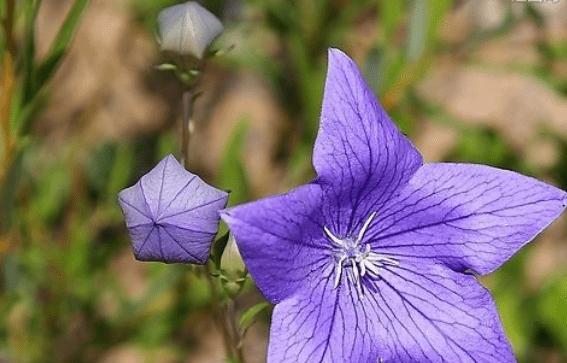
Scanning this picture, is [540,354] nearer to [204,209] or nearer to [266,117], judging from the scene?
[266,117]

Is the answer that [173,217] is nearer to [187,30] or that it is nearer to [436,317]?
[187,30]

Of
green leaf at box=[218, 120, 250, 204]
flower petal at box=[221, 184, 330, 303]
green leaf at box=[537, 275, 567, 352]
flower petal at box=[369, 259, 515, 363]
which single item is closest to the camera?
flower petal at box=[221, 184, 330, 303]

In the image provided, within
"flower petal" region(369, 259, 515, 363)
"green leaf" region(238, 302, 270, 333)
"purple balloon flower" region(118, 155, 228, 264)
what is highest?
"purple balloon flower" region(118, 155, 228, 264)

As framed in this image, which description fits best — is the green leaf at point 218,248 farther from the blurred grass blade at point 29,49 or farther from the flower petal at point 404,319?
the blurred grass blade at point 29,49

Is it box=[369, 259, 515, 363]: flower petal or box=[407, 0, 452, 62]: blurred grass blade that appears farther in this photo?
box=[407, 0, 452, 62]: blurred grass blade

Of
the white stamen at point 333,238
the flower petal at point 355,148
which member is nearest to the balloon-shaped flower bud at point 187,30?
the flower petal at point 355,148

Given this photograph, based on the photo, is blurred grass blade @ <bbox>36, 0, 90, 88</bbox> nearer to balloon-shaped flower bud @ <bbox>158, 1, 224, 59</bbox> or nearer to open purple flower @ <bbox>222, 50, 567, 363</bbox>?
balloon-shaped flower bud @ <bbox>158, 1, 224, 59</bbox>

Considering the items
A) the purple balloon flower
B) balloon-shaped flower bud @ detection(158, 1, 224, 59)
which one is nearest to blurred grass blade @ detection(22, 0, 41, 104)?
balloon-shaped flower bud @ detection(158, 1, 224, 59)
